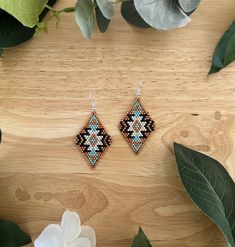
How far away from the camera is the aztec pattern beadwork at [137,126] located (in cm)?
91

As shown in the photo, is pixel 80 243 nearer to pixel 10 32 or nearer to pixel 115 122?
pixel 115 122

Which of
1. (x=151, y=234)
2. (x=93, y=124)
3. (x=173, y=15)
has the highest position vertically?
(x=173, y=15)

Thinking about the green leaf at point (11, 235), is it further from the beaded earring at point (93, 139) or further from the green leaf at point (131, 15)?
the green leaf at point (131, 15)

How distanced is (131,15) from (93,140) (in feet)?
0.81

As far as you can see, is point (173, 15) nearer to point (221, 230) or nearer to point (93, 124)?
point (93, 124)

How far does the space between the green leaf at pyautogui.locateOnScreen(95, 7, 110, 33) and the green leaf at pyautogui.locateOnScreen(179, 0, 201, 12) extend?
14 cm

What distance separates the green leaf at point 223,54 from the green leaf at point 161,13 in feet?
0.39

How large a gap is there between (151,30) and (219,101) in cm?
19

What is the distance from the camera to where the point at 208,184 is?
882 mm

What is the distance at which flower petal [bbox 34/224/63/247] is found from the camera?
858 millimetres

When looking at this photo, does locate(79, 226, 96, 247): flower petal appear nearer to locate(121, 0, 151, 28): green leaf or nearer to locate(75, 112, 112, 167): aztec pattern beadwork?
locate(75, 112, 112, 167): aztec pattern beadwork

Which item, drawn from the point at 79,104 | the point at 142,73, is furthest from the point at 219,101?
the point at 79,104

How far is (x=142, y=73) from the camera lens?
92 centimetres

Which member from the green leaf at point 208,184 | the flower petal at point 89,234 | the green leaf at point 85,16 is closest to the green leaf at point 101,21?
the green leaf at point 85,16
